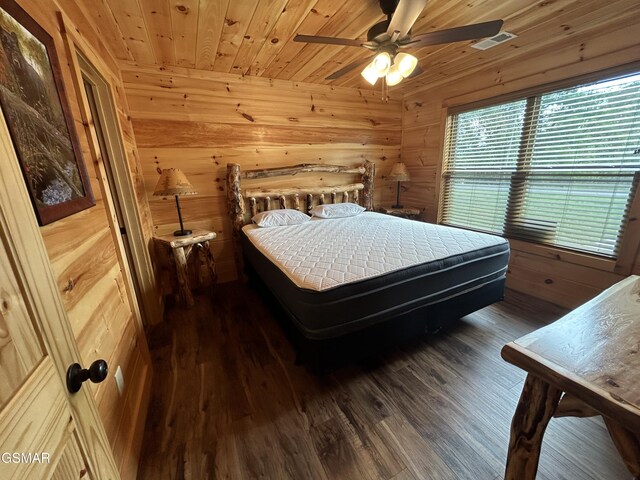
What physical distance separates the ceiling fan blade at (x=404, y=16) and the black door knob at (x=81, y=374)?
177 centimetres

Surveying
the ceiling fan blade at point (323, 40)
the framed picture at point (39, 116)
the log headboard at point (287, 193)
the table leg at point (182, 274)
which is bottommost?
the table leg at point (182, 274)

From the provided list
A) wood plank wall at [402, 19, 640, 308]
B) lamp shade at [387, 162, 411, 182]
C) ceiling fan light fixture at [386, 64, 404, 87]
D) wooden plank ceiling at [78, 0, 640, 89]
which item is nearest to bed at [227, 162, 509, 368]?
wood plank wall at [402, 19, 640, 308]

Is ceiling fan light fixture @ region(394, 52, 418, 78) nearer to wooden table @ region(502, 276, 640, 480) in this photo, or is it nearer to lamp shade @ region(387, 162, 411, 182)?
wooden table @ region(502, 276, 640, 480)

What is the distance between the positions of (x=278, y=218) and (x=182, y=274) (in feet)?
3.65

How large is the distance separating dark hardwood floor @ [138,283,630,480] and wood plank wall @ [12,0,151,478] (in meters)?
0.20

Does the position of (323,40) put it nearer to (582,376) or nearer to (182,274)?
(582,376)

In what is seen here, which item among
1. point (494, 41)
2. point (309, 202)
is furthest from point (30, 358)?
point (494, 41)

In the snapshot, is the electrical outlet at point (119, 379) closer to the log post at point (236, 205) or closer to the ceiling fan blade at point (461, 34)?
the log post at point (236, 205)

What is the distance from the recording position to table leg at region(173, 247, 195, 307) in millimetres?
2453

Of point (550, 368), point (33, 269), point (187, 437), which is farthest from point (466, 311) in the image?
point (33, 269)

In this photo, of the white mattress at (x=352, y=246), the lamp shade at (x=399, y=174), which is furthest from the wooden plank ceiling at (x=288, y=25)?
the white mattress at (x=352, y=246)

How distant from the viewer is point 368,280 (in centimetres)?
154

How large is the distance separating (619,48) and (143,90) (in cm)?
393

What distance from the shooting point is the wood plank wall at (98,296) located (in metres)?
0.89
